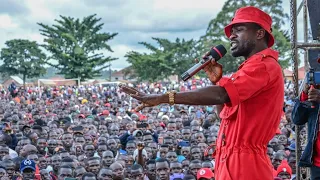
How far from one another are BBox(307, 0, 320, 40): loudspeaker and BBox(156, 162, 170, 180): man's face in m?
3.59

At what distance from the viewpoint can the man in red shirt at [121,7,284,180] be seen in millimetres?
1843

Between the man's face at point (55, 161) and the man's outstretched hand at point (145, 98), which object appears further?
the man's face at point (55, 161)

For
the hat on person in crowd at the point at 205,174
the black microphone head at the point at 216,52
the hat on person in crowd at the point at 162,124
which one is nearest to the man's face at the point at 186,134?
the hat on person in crowd at the point at 162,124

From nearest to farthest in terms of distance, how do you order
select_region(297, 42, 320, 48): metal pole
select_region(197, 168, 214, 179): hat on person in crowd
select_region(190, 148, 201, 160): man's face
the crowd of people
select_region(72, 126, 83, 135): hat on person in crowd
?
select_region(297, 42, 320, 48): metal pole
select_region(197, 168, 214, 179): hat on person in crowd
the crowd of people
select_region(190, 148, 201, 160): man's face
select_region(72, 126, 83, 135): hat on person in crowd

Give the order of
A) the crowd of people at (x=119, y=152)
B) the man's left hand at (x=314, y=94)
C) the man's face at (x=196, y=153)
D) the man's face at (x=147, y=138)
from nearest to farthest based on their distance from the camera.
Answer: the man's left hand at (x=314, y=94) → the crowd of people at (x=119, y=152) → the man's face at (x=196, y=153) → the man's face at (x=147, y=138)

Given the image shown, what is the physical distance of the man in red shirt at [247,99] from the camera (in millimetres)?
1843

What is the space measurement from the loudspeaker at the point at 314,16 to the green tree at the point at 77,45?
27338mm

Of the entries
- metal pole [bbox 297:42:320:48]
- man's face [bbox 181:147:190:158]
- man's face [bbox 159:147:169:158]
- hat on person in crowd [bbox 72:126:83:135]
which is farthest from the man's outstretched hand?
hat on person in crowd [bbox 72:126:83:135]

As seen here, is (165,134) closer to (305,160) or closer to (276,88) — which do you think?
(305,160)

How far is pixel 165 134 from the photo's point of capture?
8.26 metres

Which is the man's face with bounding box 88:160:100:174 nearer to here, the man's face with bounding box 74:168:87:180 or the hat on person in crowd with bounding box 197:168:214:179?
the man's face with bounding box 74:168:87:180

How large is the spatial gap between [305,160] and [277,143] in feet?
15.8

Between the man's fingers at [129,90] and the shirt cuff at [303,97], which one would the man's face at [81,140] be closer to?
the shirt cuff at [303,97]

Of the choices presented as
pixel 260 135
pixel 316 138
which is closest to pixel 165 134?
pixel 316 138
